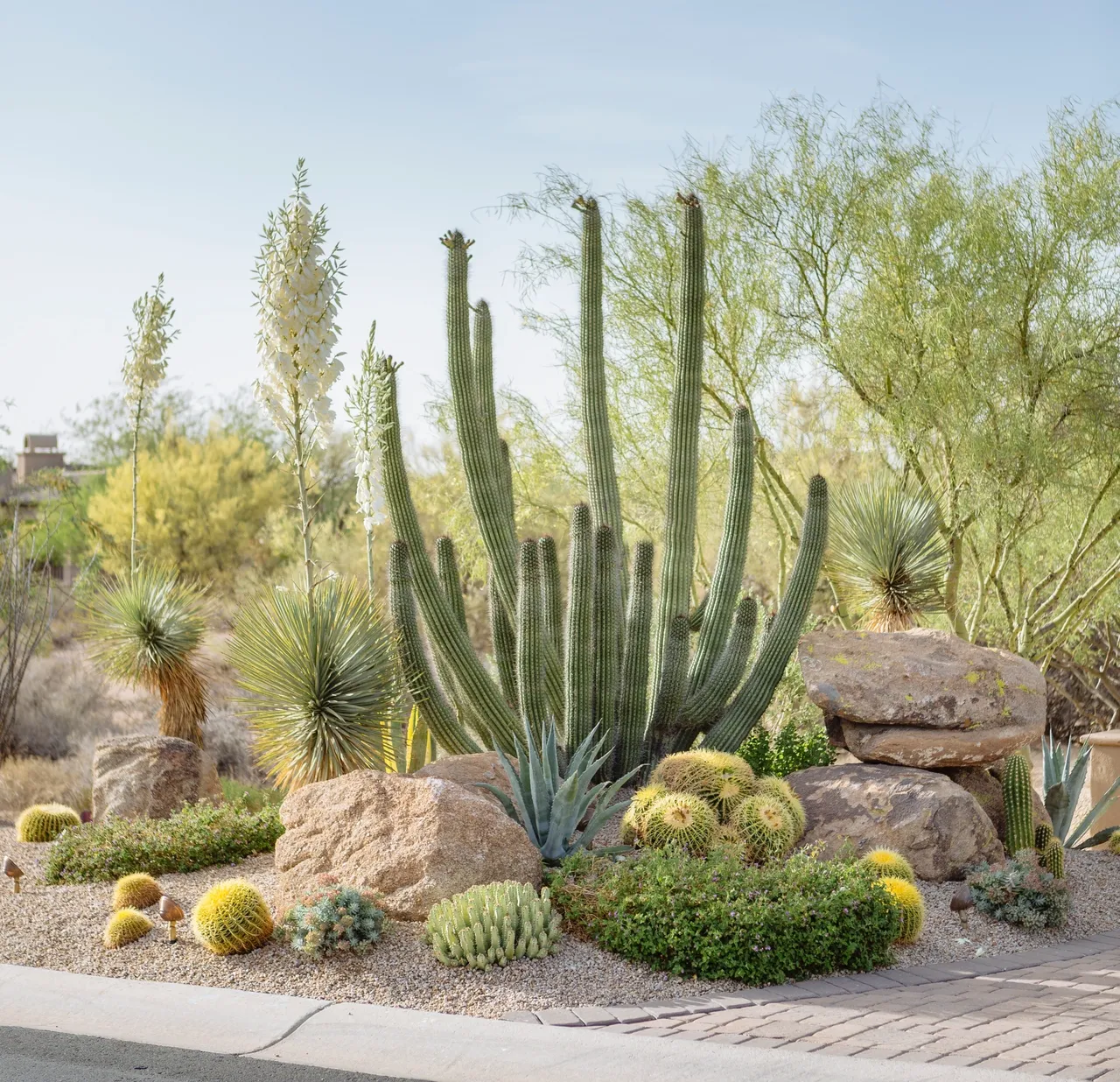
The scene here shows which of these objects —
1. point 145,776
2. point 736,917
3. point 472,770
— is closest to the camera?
point 736,917

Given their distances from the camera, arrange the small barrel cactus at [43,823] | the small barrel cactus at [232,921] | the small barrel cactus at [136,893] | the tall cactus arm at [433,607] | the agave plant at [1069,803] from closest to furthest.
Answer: the small barrel cactus at [232,921]
the small barrel cactus at [136,893]
the tall cactus arm at [433,607]
the small barrel cactus at [43,823]
the agave plant at [1069,803]

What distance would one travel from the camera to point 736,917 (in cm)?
595

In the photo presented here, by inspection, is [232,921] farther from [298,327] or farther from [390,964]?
[298,327]

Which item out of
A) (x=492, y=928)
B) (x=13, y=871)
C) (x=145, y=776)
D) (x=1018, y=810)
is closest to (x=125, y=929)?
(x=13, y=871)

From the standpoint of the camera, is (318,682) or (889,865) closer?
(889,865)

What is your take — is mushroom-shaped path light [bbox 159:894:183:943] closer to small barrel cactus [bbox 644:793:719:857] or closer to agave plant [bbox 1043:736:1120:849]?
small barrel cactus [bbox 644:793:719:857]

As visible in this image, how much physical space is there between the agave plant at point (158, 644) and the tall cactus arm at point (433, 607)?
2277 mm

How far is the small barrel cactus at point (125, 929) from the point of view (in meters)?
6.27

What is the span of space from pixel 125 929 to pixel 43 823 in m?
3.28

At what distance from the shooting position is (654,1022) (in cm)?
526

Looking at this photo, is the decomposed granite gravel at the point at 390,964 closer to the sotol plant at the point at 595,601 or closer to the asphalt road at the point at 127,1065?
the asphalt road at the point at 127,1065

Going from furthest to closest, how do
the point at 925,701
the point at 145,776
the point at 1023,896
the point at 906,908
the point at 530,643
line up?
the point at 145,776, the point at 530,643, the point at 925,701, the point at 1023,896, the point at 906,908

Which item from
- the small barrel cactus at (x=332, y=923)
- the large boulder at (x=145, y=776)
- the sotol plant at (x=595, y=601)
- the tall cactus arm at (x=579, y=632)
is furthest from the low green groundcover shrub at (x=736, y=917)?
the large boulder at (x=145, y=776)

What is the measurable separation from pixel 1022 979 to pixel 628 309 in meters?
8.00
